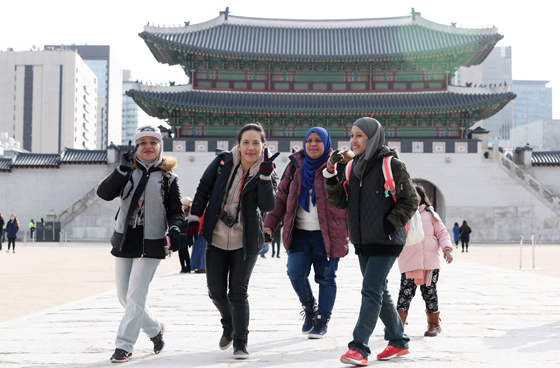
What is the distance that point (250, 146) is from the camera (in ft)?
→ 14.5

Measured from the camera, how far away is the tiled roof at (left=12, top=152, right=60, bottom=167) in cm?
2967

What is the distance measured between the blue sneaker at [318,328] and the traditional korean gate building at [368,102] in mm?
23119

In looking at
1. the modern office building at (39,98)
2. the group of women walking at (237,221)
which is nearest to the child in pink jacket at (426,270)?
the group of women walking at (237,221)

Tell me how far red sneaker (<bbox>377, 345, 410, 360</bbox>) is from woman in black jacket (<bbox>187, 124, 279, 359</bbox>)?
3.29 feet

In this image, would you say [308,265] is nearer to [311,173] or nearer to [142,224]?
[311,173]

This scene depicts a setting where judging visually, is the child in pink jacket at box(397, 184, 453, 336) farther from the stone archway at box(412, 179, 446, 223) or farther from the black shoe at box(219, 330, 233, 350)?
the stone archway at box(412, 179, 446, 223)

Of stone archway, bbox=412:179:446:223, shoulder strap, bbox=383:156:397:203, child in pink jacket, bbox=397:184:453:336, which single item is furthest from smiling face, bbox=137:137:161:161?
stone archway, bbox=412:179:446:223

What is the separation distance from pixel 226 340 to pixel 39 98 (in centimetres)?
8249

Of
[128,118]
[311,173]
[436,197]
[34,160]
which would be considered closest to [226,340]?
[311,173]

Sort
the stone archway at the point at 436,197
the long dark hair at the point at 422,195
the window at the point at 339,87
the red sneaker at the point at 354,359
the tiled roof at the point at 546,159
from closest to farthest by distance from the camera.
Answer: the red sneaker at the point at 354,359
the long dark hair at the point at 422,195
the stone archway at the point at 436,197
the window at the point at 339,87
the tiled roof at the point at 546,159

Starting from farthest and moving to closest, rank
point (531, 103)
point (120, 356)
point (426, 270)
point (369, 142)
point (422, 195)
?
point (531, 103)
point (422, 195)
point (426, 270)
point (369, 142)
point (120, 356)

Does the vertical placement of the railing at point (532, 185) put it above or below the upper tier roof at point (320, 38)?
below

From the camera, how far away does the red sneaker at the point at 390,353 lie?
4066mm

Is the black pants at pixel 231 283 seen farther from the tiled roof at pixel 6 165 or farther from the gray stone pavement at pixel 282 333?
the tiled roof at pixel 6 165
